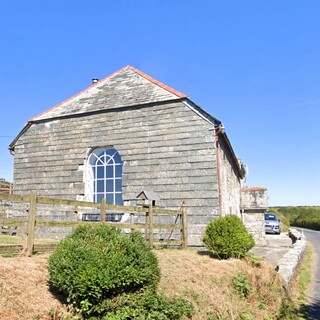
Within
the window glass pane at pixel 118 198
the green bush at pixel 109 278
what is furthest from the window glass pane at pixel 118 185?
the green bush at pixel 109 278

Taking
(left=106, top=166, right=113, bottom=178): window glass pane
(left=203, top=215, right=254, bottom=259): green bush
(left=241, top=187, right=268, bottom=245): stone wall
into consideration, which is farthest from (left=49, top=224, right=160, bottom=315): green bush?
(left=241, top=187, right=268, bottom=245): stone wall

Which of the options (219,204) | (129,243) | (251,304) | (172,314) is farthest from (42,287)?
(219,204)

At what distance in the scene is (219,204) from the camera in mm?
11516

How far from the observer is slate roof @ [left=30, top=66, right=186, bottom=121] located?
13.4 m

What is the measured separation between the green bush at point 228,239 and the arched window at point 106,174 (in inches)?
195

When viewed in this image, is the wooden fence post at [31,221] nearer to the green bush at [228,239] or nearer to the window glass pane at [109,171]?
the green bush at [228,239]

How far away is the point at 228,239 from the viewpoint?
30.2 feet

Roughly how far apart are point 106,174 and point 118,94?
136 inches

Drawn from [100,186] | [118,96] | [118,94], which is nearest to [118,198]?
[100,186]

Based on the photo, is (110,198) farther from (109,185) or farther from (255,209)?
(255,209)

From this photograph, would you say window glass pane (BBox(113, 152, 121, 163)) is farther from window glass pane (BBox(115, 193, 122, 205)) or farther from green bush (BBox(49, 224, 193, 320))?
green bush (BBox(49, 224, 193, 320))

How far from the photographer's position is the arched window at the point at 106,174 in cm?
1355

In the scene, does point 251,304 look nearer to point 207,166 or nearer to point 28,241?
point 28,241

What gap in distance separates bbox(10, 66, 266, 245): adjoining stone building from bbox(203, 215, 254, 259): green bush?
198cm
